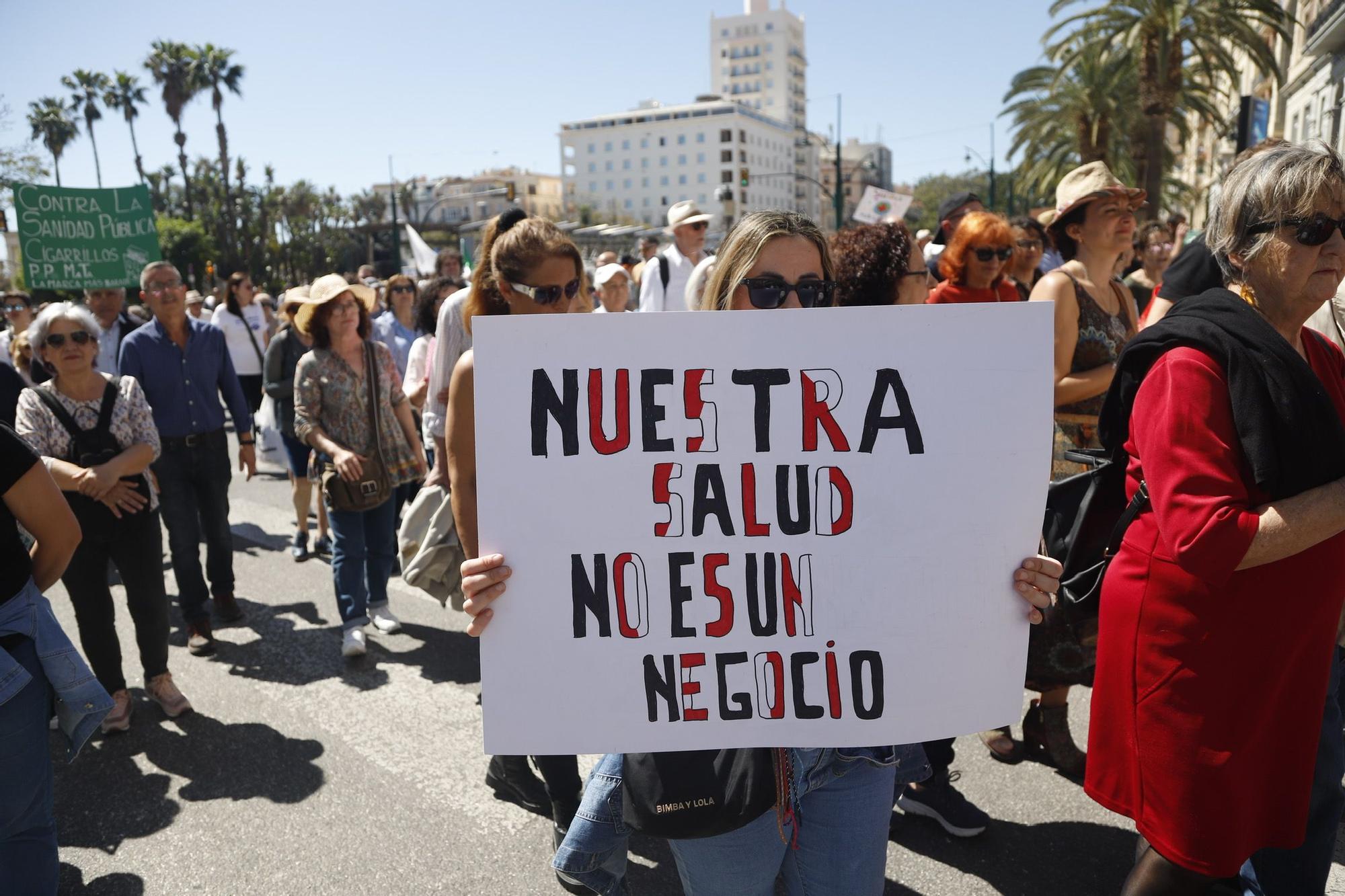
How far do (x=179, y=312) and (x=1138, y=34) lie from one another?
1725 centimetres

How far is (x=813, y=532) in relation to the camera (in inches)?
63.6

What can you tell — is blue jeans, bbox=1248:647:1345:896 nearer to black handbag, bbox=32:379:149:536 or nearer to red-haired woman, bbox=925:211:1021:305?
red-haired woman, bbox=925:211:1021:305

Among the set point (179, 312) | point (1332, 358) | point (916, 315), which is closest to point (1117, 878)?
point (1332, 358)

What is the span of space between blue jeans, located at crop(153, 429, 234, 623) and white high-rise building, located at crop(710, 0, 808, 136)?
141146mm

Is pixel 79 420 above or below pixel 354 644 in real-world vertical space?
above

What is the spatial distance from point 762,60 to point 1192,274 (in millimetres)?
149598

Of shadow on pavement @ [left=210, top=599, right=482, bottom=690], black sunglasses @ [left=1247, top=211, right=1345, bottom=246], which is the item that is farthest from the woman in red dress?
shadow on pavement @ [left=210, top=599, right=482, bottom=690]

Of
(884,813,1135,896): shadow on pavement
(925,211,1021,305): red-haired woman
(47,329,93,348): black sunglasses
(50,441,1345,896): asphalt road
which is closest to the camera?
(884,813,1135,896): shadow on pavement

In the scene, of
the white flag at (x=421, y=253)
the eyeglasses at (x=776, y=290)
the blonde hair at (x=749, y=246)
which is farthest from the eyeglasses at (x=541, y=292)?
the white flag at (x=421, y=253)

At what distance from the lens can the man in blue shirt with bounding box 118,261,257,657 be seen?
4.75 metres

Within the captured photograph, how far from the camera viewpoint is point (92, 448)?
12.2ft

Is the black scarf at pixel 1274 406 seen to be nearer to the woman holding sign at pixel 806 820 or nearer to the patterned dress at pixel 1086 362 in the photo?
the woman holding sign at pixel 806 820

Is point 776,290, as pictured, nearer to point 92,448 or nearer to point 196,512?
point 92,448

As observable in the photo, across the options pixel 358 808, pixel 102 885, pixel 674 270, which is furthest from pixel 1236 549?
pixel 674 270
